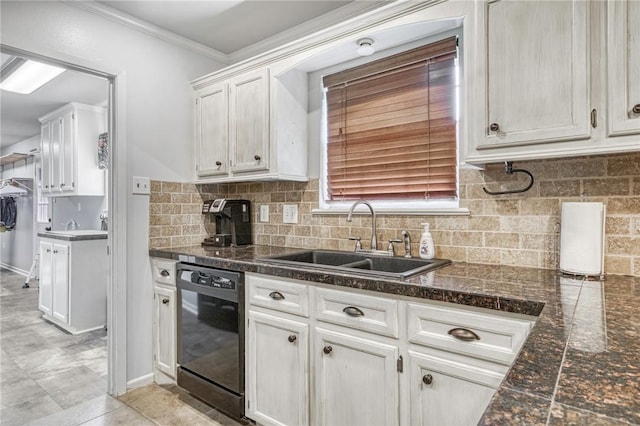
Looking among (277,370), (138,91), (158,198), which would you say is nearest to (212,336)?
(277,370)

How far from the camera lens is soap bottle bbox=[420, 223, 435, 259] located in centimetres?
191

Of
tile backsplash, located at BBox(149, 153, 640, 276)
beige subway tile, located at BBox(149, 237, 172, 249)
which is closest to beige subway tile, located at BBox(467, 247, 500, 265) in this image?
tile backsplash, located at BBox(149, 153, 640, 276)

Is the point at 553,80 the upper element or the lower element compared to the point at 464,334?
upper

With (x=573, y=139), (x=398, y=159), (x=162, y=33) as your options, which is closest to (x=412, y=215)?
(x=398, y=159)

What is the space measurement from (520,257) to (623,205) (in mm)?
443

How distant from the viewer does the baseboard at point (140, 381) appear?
2.40 metres

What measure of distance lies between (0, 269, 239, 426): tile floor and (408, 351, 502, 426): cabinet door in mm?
1174

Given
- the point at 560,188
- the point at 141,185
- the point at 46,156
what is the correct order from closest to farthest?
1. the point at 560,188
2. the point at 141,185
3. the point at 46,156

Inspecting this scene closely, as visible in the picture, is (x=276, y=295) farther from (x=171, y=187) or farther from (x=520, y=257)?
(x=171, y=187)

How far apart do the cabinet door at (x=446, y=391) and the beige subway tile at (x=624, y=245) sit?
787mm

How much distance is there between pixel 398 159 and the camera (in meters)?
2.20

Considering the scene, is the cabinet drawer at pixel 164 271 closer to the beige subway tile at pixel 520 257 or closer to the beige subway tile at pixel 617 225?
the beige subway tile at pixel 520 257

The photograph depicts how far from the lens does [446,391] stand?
1320mm

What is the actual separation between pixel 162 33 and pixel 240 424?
2586 millimetres
